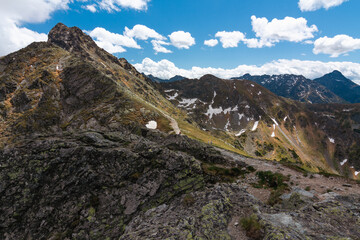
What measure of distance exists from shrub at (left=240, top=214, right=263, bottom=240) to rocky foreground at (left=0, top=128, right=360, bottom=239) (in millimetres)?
54

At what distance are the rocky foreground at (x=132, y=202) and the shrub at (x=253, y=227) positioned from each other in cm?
5

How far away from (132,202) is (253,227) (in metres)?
10.0

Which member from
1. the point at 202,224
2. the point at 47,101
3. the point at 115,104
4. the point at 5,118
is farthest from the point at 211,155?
the point at 5,118

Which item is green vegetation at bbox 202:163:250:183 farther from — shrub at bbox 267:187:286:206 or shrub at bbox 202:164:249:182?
shrub at bbox 267:187:286:206

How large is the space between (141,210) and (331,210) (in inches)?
587

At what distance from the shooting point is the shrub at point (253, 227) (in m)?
10.0

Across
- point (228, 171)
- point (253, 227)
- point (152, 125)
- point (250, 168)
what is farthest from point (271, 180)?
point (152, 125)

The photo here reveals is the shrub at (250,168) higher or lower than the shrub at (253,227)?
lower

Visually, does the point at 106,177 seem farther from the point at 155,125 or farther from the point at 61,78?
the point at 61,78

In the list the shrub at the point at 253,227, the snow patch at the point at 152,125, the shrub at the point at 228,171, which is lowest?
the shrub at the point at 228,171

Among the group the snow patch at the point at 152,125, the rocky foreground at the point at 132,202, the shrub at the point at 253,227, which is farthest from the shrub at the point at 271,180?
the snow patch at the point at 152,125

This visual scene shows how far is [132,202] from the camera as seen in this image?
1528cm

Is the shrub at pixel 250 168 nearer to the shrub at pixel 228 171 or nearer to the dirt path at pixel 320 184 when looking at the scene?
the shrub at pixel 228 171

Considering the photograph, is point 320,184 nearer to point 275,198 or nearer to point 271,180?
point 271,180
